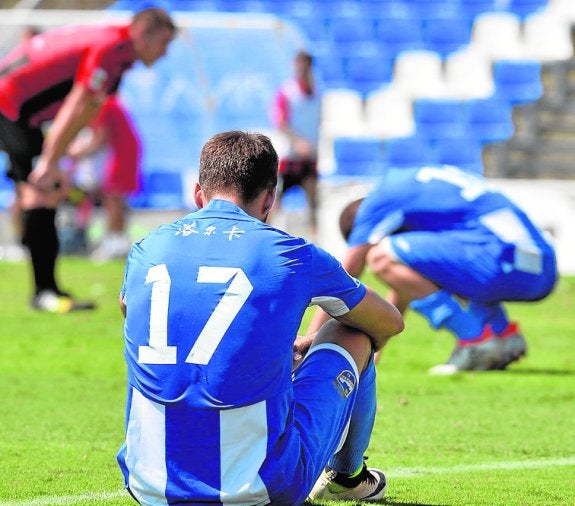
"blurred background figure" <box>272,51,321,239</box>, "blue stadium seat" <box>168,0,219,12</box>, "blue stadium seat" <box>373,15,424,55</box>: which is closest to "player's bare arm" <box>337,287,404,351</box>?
"blurred background figure" <box>272,51,321,239</box>

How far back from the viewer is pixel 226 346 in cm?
322

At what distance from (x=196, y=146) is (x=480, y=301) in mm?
10387

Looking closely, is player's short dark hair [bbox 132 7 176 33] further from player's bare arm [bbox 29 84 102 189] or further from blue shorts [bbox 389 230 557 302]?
blue shorts [bbox 389 230 557 302]

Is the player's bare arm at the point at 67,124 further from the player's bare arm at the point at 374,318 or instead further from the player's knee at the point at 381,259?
the player's bare arm at the point at 374,318

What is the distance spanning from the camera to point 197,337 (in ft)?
10.6

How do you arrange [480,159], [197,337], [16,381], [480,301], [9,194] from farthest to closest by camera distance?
[480,159] < [9,194] < [480,301] < [16,381] < [197,337]

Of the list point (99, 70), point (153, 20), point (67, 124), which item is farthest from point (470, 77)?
point (67, 124)

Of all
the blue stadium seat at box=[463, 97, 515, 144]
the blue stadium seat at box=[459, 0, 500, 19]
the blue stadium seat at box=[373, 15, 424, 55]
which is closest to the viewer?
the blue stadium seat at box=[463, 97, 515, 144]

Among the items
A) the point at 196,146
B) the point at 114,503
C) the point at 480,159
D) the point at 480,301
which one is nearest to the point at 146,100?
the point at 196,146

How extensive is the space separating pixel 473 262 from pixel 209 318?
417 cm

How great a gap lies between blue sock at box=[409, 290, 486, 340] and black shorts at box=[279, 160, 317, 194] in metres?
8.76

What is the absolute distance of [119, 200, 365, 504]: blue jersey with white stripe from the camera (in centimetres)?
321

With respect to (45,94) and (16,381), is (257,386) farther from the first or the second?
(45,94)

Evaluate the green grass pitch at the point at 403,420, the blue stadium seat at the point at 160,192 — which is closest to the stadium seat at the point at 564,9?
the blue stadium seat at the point at 160,192
